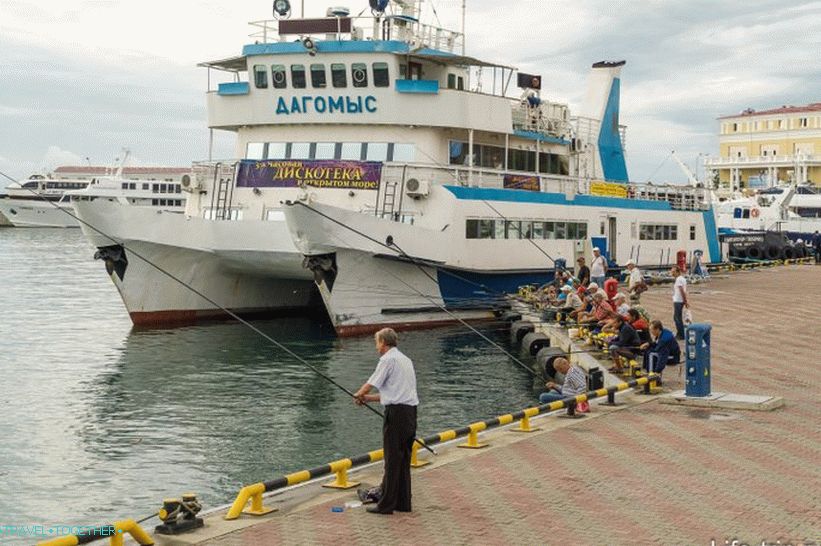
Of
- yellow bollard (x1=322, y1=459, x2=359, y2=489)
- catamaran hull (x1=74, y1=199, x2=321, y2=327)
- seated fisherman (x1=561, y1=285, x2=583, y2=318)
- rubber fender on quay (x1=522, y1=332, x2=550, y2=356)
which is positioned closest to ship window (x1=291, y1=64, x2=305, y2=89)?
catamaran hull (x1=74, y1=199, x2=321, y2=327)

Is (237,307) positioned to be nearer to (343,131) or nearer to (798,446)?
(343,131)

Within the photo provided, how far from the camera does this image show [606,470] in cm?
1114

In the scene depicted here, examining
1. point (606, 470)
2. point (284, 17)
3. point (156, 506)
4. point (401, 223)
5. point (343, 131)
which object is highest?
point (284, 17)

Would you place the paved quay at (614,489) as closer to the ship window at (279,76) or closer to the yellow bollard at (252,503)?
the yellow bollard at (252,503)

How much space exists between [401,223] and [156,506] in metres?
15.5

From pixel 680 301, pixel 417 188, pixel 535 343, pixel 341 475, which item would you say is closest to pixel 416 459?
pixel 341 475

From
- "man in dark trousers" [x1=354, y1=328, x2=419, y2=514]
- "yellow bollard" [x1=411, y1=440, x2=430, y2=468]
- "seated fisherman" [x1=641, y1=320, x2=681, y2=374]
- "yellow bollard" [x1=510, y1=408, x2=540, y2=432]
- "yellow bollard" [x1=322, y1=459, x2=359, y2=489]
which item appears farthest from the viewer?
"seated fisherman" [x1=641, y1=320, x2=681, y2=374]

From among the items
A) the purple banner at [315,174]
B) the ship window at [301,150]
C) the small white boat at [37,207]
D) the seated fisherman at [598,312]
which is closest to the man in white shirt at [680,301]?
the seated fisherman at [598,312]

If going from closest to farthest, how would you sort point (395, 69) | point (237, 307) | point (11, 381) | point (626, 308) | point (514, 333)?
point (626, 308), point (11, 381), point (514, 333), point (395, 69), point (237, 307)

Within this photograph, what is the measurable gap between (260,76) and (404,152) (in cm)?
491

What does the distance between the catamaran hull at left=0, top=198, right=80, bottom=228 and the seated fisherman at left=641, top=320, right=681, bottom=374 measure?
386 feet

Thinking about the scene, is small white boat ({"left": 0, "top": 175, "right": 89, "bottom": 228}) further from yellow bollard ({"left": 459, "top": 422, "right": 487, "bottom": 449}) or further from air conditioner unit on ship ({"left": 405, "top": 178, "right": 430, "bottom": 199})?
yellow bollard ({"left": 459, "top": 422, "right": 487, "bottom": 449})

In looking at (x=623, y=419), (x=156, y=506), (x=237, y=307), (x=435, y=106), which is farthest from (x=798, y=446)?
(x=237, y=307)

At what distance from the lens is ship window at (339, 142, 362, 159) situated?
30.6m
